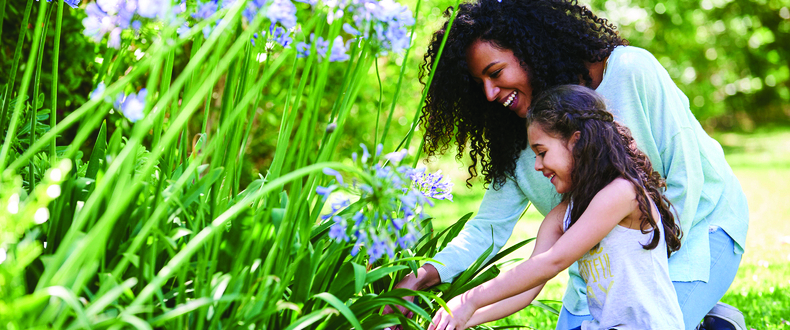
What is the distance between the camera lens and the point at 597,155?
1815mm

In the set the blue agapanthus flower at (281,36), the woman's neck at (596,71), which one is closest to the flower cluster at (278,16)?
the blue agapanthus flower at (281,36)

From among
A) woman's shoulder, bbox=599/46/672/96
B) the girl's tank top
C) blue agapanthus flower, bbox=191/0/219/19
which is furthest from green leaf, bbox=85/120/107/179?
woman's shoulder, bbox=599/46/672/96

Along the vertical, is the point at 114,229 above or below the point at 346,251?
above

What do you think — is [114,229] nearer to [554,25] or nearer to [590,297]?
[590,297]

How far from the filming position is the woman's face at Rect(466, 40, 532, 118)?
2121mm

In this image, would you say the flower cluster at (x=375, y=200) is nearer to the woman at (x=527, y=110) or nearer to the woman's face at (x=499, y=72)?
the woman at (x=527, y=110)

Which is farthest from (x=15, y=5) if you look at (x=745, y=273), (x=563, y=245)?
(x=745, y=273)

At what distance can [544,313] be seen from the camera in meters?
2.99

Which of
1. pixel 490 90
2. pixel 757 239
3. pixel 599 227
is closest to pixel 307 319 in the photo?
pixel 599 227

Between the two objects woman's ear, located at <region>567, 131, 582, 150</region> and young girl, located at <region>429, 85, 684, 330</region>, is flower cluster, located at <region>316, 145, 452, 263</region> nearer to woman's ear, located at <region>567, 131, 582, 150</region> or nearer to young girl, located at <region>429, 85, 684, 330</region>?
young girl, located at <region>429, 85, 684, 330</region>

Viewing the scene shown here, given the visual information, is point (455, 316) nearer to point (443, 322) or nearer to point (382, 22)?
point (443, 322)

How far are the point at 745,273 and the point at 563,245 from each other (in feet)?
9.06

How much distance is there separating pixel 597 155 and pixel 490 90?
0.45 m

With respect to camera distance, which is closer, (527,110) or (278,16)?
(278,16)
